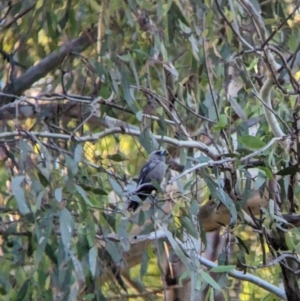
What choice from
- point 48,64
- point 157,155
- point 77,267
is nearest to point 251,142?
point 157,155

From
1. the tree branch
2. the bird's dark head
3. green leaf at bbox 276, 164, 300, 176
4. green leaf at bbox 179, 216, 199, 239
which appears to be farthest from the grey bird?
the tree branch

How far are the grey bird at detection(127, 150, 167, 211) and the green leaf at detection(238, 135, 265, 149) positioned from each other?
0.84ft

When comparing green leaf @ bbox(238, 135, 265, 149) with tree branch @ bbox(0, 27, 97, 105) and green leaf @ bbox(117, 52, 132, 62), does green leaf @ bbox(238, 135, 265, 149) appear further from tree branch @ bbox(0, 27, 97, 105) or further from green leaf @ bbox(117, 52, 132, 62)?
tree branch @ bbox(0, 27, 97, 105)

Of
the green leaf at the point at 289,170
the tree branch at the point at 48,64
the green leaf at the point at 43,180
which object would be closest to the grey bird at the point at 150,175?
the green leaf at the point at 43,180

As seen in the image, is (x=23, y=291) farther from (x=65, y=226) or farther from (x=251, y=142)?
(x=251, y=142)

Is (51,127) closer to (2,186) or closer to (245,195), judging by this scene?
(2,186)

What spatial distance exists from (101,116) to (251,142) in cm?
57

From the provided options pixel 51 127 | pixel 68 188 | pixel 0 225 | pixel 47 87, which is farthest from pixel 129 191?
pixel 47 87

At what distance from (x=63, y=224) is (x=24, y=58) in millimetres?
1478

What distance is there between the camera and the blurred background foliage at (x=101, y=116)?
2018 millimetres

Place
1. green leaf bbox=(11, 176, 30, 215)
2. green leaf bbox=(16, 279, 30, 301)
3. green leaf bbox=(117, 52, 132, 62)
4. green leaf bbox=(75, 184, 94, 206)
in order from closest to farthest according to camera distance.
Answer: green leaf bbox=(11, 176, 30, 215) < green leaf bbox=(75, 184, 94, 206) < green leaf bbox=(16, 279, 30, 301) < green leaf bbox=(117, 52, 132, 62)

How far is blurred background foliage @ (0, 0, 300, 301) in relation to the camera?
202 cm

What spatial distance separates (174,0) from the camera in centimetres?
246

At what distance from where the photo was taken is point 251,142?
201 centimetres
